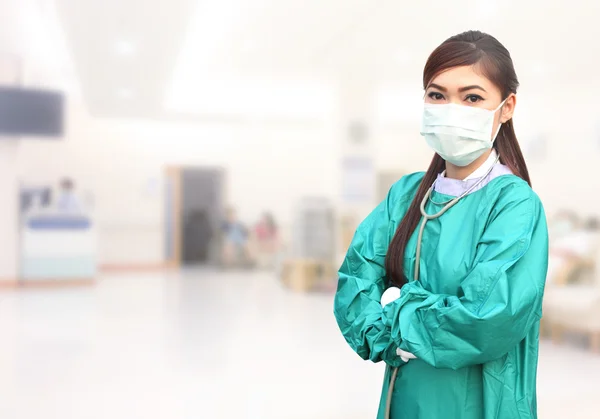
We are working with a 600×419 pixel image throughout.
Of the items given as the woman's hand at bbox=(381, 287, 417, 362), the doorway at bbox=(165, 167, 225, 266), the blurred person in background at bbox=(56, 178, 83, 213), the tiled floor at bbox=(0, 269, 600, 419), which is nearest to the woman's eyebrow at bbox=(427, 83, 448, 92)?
the woman's hand at bbox=(381, 287, 417, 362)

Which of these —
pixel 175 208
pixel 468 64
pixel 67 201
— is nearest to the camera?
pixel 468 64

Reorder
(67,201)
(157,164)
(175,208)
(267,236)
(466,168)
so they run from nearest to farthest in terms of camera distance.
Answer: (466,168) < (67,201) < (267,236) < (157,164) < (175,208)

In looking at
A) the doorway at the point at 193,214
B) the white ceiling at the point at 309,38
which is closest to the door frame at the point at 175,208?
the doorway at the point at 193,214

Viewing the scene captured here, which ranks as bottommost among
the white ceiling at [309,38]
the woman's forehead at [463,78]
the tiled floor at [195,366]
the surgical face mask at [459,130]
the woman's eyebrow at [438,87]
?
the tiled floor at [195,366]

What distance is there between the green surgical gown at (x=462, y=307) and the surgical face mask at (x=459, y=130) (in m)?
0.08

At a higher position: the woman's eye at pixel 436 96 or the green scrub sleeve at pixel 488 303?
the woman's eye at pixel 436 96

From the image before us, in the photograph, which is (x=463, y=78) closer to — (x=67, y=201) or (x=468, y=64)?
→ (x=468, y=64)

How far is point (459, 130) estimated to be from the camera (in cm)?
119

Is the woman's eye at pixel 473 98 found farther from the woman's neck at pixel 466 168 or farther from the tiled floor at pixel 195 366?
the tiled floor at pixel 195 366

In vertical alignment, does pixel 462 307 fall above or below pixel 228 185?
below

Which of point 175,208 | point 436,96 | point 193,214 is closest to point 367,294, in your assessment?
point 436,96

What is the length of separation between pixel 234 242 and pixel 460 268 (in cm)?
896

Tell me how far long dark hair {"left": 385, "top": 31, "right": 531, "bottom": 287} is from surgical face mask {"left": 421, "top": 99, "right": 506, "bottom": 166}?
6 cm

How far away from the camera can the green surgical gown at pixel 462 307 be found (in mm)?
1057
